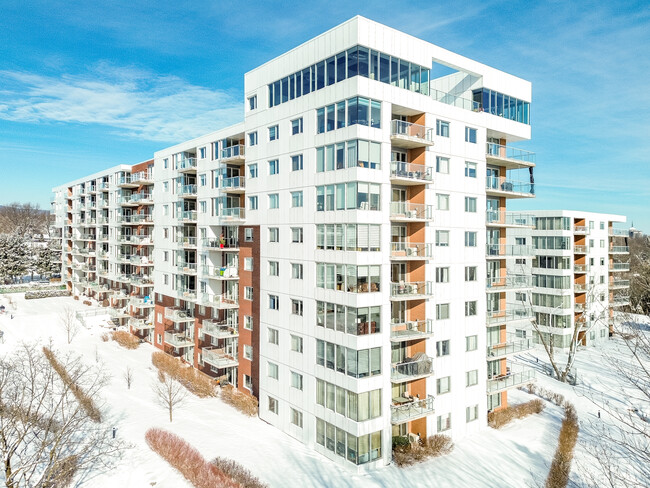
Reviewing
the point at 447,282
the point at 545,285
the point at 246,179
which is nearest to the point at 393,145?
the point at 447,282

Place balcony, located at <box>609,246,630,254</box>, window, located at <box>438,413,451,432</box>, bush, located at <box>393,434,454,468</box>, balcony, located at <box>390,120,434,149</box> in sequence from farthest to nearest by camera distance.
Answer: balcony, located at <box>609,246,630,254</box> < window, located at <box>438,413,451,432</box> < balcony, located at <box>390,120,434,149</box> < bush, located at <box>393,434,454,468</box>

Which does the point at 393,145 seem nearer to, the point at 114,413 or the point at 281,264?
the point at 281,264

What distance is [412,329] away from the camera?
2834 centimetres

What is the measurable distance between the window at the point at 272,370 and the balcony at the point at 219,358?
256 inches

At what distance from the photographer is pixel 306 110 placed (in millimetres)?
28391

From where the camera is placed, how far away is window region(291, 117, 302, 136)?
29.0 meters

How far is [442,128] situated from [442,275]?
32.9 feet

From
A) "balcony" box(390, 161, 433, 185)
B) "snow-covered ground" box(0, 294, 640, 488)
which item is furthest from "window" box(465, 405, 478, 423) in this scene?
"balcony" box(390, 161, 433, 185)

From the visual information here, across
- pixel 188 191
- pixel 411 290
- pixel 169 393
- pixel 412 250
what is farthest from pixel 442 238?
pixel 188 191

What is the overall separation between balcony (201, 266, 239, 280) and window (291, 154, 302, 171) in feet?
43.6

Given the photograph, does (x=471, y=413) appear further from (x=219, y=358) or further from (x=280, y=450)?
(x=219, y=358)

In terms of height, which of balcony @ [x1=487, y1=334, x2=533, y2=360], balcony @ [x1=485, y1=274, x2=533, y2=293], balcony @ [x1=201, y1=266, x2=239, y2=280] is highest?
balcony @ [x1=201, y1=266, x2=239, y2=280]

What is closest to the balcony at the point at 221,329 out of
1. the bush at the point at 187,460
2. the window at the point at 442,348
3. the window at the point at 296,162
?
the bush at the point at 187,460

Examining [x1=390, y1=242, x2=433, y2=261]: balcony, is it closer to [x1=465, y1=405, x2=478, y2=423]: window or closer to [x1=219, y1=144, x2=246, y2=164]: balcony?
[x1=465, y1=405, x2=478, y2=423]: window
